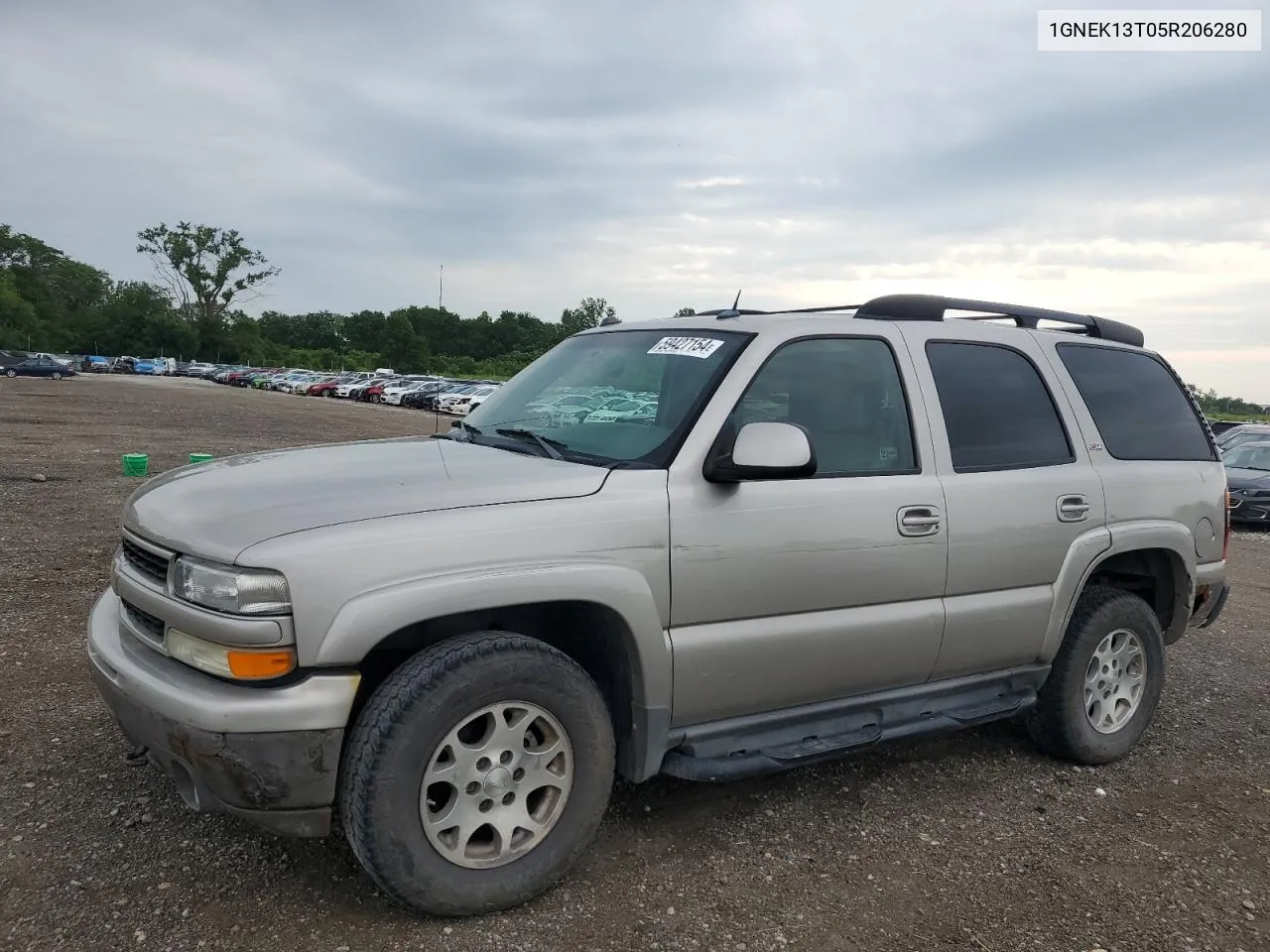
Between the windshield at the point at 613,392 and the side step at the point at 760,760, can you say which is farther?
the windshield at the point at 613,392

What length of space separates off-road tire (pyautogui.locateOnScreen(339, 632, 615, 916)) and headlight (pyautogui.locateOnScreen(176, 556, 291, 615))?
39cm

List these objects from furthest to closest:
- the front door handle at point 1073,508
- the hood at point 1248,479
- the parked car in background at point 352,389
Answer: the parked car in background at point 352,389, the hood at point 1248,479, the front door handle at point 1073,508

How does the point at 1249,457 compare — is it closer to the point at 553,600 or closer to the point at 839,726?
the point at 839,726

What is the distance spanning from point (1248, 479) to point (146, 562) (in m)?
15.3

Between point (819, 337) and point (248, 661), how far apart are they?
2266mm

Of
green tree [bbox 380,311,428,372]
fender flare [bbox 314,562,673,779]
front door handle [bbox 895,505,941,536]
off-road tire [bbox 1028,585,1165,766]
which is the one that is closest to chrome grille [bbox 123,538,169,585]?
fender flare [bbox 314,562,673,779]

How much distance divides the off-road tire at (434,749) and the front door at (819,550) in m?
0.39

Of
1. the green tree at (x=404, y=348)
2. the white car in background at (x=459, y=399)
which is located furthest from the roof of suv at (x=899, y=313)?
the green tree at (x=404, y=348)

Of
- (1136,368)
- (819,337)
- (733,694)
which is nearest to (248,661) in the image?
(733,694)

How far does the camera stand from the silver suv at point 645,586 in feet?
8.47

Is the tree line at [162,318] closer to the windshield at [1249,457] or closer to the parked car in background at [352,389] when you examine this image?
the parked car in background at [352,389]

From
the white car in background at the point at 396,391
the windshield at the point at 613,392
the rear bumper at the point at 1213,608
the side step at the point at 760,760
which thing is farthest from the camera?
the white car in background at the point at 396,391

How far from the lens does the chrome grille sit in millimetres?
2836

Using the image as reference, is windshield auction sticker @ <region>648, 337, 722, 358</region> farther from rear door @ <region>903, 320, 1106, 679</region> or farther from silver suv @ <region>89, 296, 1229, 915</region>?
rear door @ <region>903, 320, 1106, 679</region>
